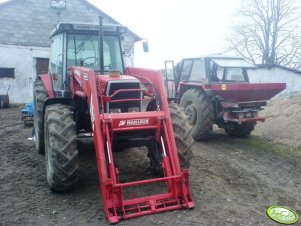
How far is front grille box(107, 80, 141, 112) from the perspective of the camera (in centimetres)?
480

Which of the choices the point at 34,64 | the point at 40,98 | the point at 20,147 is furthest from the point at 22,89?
the point at 40,98

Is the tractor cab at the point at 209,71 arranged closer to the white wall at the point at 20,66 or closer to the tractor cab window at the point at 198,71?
the tractor cab window at the point at 198,71

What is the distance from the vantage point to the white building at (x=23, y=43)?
1628cm

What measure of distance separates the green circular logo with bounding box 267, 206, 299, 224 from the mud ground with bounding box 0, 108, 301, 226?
0.09 meters

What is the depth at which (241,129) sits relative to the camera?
348 inches

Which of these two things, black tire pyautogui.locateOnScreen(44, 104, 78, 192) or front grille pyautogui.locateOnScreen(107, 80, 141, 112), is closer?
black tire pyautogui.locateOnScreen(44, 104, 78, 192)

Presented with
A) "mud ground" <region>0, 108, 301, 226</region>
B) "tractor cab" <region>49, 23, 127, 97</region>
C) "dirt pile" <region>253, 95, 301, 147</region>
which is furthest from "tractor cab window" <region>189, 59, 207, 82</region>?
"tractor cab" <region>49, 23, 127, 97</region>

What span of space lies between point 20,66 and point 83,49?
457 inches

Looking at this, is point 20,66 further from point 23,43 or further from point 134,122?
point 134,122

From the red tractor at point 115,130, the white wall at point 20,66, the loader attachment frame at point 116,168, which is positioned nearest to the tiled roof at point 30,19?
the white wall at point 20,66

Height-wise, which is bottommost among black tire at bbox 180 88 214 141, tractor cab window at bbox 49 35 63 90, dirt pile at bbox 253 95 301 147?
dirt pile at bbox 253 95 301 147

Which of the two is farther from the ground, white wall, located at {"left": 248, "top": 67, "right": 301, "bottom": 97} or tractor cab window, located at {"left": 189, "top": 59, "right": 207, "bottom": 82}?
tractor cab window, located at {"left": 189, "top": 59, "right": 207, "bottom": 82}

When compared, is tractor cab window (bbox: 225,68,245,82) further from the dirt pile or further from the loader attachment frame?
the loader attachment frame

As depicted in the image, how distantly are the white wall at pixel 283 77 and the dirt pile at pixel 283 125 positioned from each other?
437 cm
